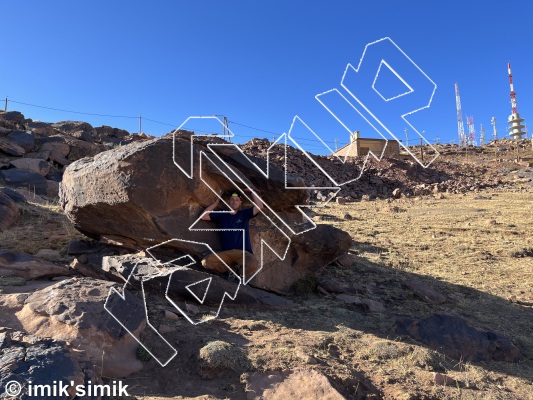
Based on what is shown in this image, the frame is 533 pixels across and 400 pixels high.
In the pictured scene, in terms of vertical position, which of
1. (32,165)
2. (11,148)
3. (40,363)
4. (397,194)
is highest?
(11,148)

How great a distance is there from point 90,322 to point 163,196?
2.08 meters

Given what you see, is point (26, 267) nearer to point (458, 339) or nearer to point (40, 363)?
point (40, 363)

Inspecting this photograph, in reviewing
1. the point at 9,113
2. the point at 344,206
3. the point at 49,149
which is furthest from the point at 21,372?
the point at 9,113

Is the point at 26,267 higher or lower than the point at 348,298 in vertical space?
higher

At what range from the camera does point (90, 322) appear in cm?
355

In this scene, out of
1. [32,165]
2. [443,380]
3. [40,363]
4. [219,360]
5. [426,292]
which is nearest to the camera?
[40,363]

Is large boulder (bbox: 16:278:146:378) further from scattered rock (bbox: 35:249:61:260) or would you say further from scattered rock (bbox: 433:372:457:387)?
scattered rock (bbox: 433:372:457:387)

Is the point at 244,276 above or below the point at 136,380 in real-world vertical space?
above

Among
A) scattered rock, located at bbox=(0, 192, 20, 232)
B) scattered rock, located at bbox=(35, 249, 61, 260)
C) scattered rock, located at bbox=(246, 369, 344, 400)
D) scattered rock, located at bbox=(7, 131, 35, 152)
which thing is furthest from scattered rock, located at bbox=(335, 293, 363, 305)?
scattered rock, located at bbox=(7, 131, 35, 152)

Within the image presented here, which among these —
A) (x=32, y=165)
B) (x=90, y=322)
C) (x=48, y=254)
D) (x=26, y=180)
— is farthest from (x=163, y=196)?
(x=32, y=165)

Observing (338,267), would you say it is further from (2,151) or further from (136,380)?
(2,151)

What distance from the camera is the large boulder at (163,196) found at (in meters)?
5.06

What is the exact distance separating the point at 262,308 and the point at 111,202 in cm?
241

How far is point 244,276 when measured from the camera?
589cm
